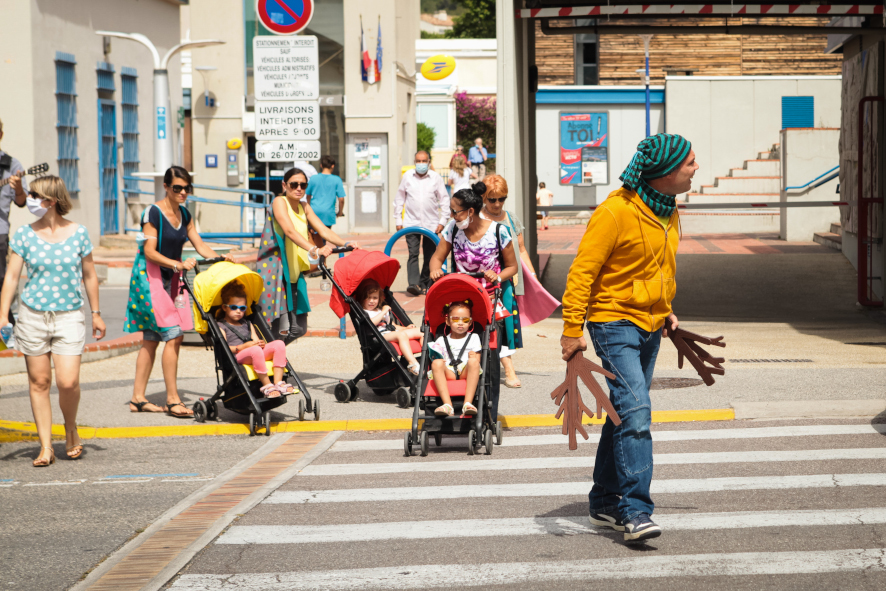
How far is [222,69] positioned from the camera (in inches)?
1231

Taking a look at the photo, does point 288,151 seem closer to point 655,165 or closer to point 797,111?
point 655,165

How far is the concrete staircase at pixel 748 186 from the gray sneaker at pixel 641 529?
26794 millimetres

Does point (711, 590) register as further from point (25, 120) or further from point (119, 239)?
point (119, 239)

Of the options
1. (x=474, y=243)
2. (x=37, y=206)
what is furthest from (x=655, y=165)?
(x=37, y=206)

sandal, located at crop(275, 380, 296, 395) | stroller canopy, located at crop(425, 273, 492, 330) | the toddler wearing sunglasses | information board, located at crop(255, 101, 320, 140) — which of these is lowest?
sandal, located at crop(275, 380, 296, 395)

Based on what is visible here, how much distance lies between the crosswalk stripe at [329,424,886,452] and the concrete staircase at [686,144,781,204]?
2363 centimetres

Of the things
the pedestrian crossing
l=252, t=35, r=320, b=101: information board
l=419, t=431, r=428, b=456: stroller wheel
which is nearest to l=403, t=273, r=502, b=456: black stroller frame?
l=419, t=431, r=428, b=456: stroller wheel

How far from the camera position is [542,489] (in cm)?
645

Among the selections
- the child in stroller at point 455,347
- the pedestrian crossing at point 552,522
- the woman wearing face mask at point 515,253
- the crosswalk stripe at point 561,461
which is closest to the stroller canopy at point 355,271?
the woman wearing face mask at point 515,253

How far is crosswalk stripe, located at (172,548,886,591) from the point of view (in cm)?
481

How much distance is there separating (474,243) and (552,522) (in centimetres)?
344

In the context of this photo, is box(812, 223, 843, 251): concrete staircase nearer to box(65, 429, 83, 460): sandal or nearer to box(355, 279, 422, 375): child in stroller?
box(355, 279, 422, 375): child in stroller

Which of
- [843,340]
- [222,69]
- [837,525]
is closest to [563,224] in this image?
[222,69]

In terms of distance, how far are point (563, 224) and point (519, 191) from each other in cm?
1849
